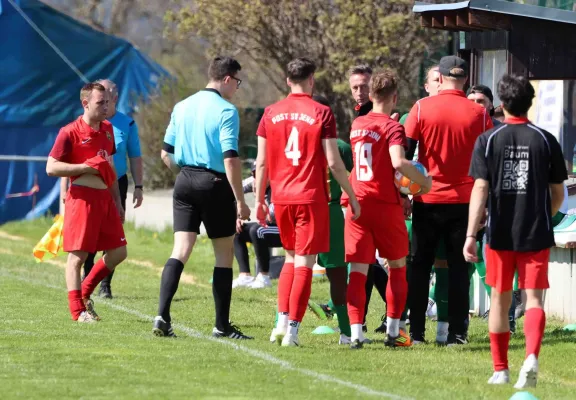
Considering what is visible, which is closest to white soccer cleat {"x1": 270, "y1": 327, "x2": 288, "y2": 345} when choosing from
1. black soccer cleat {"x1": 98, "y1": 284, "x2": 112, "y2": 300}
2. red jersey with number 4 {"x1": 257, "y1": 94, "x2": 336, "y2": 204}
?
red jersey with number 4 {"x1": 257, "y1": 94, "x2": 336, "y2": 204}

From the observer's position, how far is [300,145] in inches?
330

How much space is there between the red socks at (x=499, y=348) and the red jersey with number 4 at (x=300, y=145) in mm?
1844

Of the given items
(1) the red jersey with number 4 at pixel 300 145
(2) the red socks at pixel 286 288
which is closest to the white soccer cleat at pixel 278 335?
(2) the red socks at pixel 286 288

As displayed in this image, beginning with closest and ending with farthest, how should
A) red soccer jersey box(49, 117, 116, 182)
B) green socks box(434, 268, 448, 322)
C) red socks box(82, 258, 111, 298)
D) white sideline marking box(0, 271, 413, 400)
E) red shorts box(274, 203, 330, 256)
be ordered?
white sideline marking box(0, 271, 413, 400) → red shorts box(274, 203, 330, 256) → green socks box(434, 268, 448, 322) → red soccer jersey box(49, 117, 116, 182) → red socks box(82, 258, 111, 298)

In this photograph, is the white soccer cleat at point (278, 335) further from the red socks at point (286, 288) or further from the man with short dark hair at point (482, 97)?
the man with short dark hair at point (482, 97)

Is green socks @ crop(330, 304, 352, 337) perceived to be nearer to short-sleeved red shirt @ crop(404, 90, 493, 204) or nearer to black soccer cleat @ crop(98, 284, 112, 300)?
short-sleeved red shirt @ crop(404, 90, 493, 204)

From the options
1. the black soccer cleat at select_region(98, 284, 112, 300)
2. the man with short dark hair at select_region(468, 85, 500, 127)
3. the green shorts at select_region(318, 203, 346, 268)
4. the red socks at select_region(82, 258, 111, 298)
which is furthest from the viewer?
the black soccer cleat at select_region(98, 284, 112, 300)

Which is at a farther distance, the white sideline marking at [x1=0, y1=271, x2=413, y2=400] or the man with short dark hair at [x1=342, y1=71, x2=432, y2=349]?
the man with short dark hair at [x1=342, y1=71, x2=432, y2=349]

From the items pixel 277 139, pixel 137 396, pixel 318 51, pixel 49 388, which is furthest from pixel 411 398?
pixel 318 51

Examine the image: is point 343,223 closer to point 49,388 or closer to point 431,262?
point 431,262

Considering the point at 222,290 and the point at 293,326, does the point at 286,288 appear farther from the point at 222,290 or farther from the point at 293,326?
the point at 222,290

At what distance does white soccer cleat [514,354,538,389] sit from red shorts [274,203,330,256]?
79.7 inches

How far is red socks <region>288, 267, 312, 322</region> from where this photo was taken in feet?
27.7

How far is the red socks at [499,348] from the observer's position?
23.2ft
